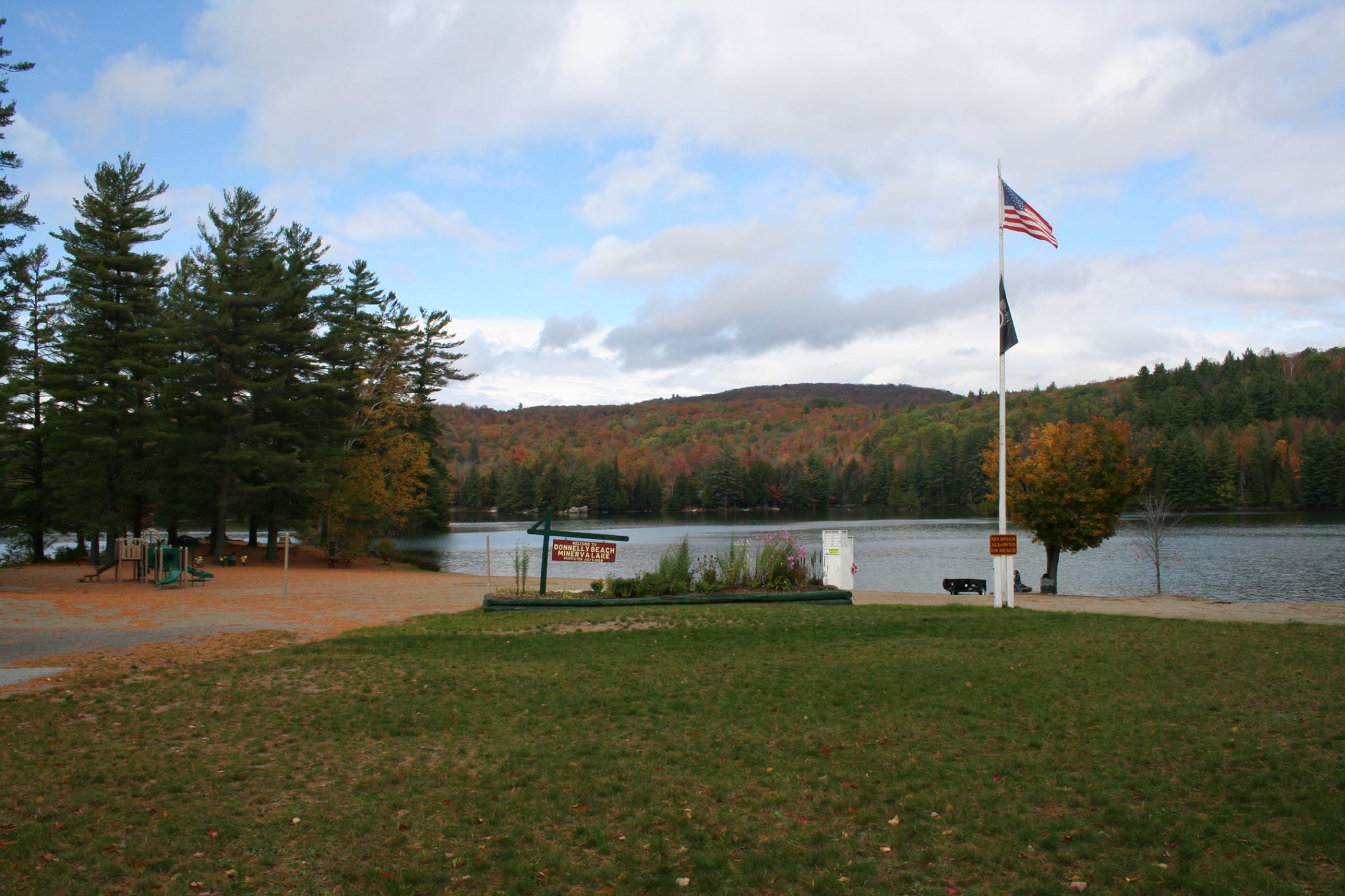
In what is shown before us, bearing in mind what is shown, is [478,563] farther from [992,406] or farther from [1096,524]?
[992,406]

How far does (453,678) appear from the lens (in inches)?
375

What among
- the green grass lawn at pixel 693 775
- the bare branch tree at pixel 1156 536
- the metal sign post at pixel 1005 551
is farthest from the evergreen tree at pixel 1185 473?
the green grass lawn at pixel 693 775

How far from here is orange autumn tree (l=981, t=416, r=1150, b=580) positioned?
26.2 meters

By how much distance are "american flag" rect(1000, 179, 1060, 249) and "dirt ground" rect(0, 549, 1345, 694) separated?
7.02 m

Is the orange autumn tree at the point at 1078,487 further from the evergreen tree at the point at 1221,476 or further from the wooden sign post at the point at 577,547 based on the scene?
the evergreen tree at the point at 1221,476

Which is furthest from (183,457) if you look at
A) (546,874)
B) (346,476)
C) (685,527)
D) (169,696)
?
(685,527)

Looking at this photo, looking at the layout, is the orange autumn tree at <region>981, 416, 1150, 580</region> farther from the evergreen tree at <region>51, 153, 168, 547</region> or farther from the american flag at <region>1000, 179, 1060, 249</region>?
the evergreen tree at <region>51, 153, 168, 547</region>

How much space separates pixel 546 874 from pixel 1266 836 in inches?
158

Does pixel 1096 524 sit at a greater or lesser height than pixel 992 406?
lesser

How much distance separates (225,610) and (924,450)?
382ft

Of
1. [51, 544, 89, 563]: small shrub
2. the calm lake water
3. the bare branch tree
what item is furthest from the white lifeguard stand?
[51, 544, 89, 563]: small shrub

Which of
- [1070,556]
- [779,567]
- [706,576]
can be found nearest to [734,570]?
[706,576]

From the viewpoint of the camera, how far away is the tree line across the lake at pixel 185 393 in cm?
2998

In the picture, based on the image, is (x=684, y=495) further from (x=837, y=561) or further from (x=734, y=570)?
(x=734, y=570)
